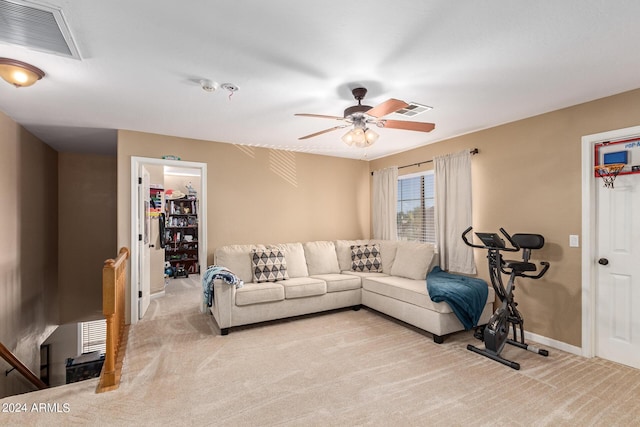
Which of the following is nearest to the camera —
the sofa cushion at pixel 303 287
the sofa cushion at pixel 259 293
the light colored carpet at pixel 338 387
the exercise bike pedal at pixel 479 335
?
the light colored carpet at pixel 338 387

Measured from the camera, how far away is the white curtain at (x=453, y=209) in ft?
14.0

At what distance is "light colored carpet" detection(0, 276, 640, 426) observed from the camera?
2.20 m

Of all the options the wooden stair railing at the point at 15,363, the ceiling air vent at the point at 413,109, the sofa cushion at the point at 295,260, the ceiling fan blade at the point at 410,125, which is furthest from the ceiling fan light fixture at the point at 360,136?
the wooden stair railing at the point at 15,363

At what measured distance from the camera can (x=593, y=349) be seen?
3135 mm

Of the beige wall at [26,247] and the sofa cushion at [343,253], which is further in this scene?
the sofa cushion at [343,253]

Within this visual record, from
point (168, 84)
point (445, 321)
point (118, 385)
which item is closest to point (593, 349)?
point (445, 321)

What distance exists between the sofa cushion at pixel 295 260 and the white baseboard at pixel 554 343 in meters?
2.95

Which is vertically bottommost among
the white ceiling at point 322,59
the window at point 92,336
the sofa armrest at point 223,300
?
the window at point 92,336

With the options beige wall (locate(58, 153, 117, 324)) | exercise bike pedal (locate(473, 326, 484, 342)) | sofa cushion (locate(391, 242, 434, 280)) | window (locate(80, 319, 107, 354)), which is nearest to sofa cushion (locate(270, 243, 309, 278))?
sofa cushion (locate(391, 242, 434, 280))

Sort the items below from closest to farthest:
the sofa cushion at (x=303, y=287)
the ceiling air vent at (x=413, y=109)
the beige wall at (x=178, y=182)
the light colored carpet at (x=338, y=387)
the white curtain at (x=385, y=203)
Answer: the light colored carpet at (x=338, y=387), the ceiling air vent at (x=413, y=109), the sofa cushion at (x=303, y=287), the white curtain at (x=385, y=203), the beige wall at (x=178, y=182)

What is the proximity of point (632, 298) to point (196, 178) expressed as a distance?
8.40 meters

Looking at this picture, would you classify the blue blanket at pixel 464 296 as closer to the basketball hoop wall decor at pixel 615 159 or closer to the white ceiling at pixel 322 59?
the basketball hoop wall decor at pixel 615 159

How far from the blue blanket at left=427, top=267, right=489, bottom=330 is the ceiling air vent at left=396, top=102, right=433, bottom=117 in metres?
1.99

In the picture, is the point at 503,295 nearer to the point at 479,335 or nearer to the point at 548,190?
the point at 479,335
